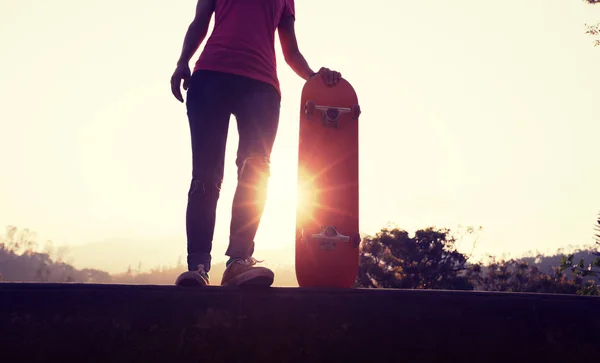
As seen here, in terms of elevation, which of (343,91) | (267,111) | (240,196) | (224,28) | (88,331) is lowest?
(88,331)

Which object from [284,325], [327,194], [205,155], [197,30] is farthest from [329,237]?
[197,30]

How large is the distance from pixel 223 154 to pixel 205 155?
146mm

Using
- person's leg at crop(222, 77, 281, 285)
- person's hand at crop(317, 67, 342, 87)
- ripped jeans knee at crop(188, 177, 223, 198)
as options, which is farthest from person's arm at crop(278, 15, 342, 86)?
ripped jeans knee at crop(188, 177, 223, 198)

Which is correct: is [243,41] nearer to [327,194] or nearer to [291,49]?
[291,49]

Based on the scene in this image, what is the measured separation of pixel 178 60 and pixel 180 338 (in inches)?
83.3

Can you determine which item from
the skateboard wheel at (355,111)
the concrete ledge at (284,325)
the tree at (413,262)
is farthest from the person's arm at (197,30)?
the tree at (413,262)

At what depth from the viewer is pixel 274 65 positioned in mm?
3441

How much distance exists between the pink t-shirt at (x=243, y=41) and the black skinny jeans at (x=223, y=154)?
7cm

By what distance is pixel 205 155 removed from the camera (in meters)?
3.12

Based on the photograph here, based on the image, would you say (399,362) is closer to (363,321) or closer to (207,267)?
(363,321)

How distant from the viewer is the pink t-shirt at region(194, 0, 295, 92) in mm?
3201

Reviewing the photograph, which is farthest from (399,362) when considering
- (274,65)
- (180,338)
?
(274,65)

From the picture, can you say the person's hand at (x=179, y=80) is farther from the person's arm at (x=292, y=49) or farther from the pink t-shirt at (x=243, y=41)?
the person's arm at (x=292, y=49)

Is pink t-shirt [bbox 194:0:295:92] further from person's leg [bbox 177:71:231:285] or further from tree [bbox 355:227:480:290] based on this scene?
tree [bbox 355:227:480:290]
